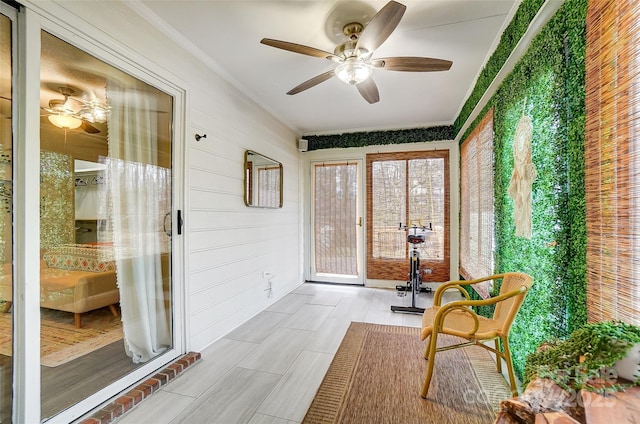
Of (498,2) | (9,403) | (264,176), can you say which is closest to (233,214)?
(264,176)

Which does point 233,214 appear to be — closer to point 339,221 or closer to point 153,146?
point 153,146

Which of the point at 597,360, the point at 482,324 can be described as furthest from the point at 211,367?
the point at 597,360

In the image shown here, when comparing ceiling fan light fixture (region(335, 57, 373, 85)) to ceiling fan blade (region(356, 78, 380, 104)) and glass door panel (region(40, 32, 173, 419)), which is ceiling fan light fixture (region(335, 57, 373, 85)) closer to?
ceiling fan blade (region(356, 78, 380, 104))

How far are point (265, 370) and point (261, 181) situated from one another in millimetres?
2092

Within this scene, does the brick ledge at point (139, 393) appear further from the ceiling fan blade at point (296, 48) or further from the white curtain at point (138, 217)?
the ceiling fan blade at point (296, 48)

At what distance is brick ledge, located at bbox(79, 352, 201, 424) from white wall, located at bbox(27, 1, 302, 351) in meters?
0.20

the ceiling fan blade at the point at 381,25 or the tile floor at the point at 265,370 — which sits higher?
the ceiling fan blade at the point at 381,25

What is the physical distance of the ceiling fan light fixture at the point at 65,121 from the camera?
4.83 feet

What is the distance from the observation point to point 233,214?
285cm

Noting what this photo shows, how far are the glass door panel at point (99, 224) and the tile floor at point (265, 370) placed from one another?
0.42 metres

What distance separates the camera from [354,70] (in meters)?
2.02

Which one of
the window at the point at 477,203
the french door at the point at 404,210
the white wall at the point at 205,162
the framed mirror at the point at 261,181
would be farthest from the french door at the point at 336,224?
the window at the point at 477,203

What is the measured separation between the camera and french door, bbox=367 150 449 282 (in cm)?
427

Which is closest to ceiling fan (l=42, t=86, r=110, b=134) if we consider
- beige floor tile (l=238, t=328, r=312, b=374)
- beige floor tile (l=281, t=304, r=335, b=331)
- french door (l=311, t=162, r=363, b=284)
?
beige floor tile (l=238, t=328, r=312, b=374)
